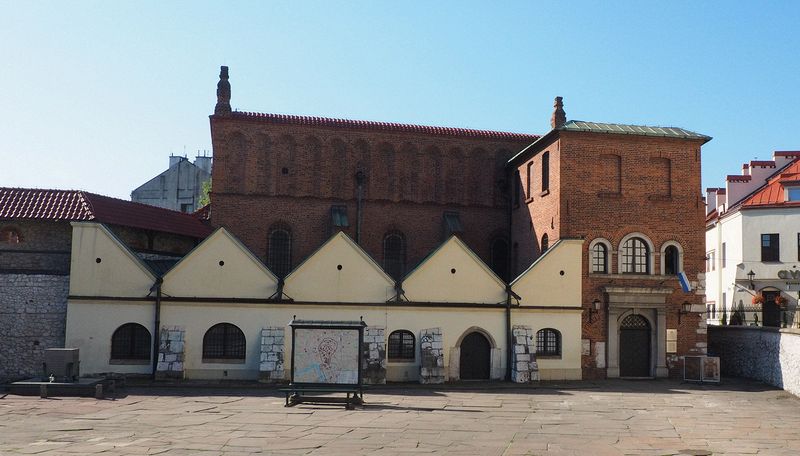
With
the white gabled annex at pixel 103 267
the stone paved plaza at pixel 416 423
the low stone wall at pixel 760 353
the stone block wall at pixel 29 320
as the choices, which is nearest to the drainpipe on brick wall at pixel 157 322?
the white gabled annex at pixel 103 267

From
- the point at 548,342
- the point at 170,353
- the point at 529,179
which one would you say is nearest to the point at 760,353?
the point at 548,342

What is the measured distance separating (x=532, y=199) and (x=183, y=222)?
17107 mm

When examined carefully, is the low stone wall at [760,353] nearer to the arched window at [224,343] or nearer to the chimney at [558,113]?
the chimney at [558,113]

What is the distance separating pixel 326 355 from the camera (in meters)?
23.2

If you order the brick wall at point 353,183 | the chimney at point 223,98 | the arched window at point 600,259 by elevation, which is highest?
the chimney at point 223,98

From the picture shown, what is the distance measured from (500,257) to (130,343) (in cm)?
1888

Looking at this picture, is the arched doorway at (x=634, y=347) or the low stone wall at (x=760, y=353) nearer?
the low stone wall at (x=760, y=353)

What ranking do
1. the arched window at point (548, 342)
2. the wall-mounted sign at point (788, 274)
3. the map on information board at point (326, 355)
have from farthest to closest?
the wall-mounted sign at point (788, 274)
the arched window at point (548, 342)
the map on information board at point (326, 355)

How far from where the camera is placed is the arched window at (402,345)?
29125mm

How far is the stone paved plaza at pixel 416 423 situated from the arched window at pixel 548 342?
10.3 feet

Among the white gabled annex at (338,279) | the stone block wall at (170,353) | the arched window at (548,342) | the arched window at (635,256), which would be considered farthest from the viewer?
the arched window at (635,256)

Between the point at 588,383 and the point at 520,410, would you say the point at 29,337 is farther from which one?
the point at 588,383

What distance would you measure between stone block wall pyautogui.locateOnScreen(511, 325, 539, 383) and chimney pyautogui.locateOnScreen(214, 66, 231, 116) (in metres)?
17.6

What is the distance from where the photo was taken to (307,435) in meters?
17.2
